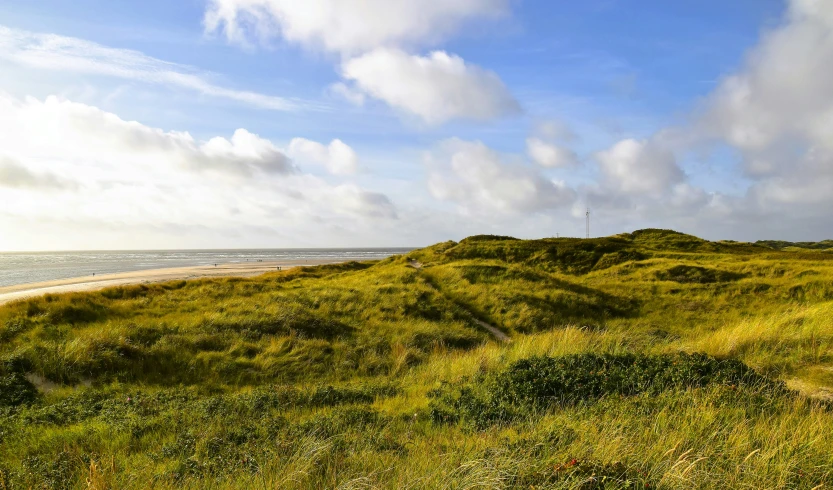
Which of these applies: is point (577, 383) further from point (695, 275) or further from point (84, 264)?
point (84, 264)

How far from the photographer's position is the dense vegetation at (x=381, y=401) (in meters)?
4.46

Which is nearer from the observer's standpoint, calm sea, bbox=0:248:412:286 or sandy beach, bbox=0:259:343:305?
sandy beach, bbox=0:259:343:305

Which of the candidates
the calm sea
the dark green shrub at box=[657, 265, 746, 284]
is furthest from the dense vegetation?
the calm sea

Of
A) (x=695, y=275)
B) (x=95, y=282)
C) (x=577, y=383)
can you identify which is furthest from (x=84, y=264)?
(x=577, y=383)

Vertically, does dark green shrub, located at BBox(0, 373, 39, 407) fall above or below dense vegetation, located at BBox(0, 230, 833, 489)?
below

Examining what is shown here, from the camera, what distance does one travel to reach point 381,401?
888 centimetres

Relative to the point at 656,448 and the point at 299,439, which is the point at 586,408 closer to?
the point at 656,448

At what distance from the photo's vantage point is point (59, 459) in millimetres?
5703

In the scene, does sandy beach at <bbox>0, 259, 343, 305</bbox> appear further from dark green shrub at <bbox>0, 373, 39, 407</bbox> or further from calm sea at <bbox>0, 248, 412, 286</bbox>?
dark green shrub at <bbox>0, 373, 39, 407</bbox>

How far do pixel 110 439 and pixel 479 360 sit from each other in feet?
25.8

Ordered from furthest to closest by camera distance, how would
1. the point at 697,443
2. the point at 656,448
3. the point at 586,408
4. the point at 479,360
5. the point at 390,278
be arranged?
the point at 390,278
the point at 479,360
the point at 586,408
the point at 697,443
the point at 656,448

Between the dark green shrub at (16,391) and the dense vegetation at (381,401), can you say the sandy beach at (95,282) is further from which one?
the dark green shrub at (16,391)

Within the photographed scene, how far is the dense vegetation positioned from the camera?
14.6ft

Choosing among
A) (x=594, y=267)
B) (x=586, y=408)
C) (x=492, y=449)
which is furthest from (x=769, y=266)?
(x=492, y=449)
